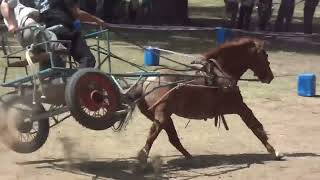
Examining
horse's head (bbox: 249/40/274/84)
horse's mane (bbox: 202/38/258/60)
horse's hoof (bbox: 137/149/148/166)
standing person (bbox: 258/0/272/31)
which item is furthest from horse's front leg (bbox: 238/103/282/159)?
standing person (bbox: 258/0/272/31)

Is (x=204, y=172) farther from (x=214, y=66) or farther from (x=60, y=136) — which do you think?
(x=60, y=136)

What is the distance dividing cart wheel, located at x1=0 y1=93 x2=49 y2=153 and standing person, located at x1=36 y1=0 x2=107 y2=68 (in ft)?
2.43

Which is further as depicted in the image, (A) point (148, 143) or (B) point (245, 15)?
(B) point (245, 15)

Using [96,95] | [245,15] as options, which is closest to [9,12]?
[96,95]

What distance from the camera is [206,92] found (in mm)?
8602

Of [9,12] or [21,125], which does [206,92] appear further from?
[9,12]

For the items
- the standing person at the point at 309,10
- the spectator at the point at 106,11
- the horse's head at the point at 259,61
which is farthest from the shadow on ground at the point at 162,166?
→ the spectator at the point at 106,11

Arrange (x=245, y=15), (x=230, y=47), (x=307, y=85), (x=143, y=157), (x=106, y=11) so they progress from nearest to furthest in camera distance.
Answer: (x=143, y=157) → (x=230, y=47) → (x=307, y=85) → (x=245, y=15) → (x=106, y=11)

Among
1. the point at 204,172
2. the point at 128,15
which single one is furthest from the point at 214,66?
the point at 128,15

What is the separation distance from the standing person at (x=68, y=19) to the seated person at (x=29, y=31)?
15 centimetres

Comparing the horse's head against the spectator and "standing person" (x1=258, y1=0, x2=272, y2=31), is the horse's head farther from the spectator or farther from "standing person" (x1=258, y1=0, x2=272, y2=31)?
the spectator

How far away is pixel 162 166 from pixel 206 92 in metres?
1.03

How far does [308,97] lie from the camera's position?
13.5m

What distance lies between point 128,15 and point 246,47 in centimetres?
1712
